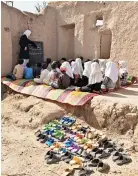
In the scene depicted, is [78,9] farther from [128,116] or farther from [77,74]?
[128,116]

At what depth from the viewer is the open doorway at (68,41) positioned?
35.8ft

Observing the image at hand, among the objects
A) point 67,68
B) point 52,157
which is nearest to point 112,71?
point 67,68

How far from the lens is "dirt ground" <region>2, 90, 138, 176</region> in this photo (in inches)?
180

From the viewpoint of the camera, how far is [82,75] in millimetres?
7688

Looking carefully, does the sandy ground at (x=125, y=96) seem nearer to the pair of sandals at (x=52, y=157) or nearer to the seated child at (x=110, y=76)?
the seated child at (x=110, y=76)

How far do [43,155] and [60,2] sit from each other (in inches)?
292

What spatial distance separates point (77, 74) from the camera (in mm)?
7859

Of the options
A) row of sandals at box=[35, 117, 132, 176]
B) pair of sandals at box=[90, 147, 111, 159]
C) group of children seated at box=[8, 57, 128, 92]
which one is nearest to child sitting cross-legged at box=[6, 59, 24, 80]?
group of children seated at box=[8, 57, 128, 92]

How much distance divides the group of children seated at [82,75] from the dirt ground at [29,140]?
762 mm

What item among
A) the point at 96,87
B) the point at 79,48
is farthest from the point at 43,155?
the point at 79,48

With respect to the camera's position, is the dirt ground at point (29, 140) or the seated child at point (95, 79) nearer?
the dirt ground at point (29, 140)

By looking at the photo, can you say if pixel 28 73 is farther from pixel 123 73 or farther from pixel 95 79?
pixel 123 73

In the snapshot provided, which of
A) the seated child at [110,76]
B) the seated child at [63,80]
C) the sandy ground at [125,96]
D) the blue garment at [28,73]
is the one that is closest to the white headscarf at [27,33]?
the blue garment at [28,73]

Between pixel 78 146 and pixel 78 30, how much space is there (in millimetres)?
5773
